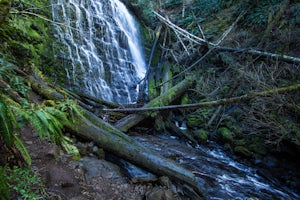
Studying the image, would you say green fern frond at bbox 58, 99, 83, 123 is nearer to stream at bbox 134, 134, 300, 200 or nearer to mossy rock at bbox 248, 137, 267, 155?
stream at bbox 134, 134, 300, 200

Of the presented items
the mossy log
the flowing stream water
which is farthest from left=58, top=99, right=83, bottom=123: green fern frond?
the mossy log

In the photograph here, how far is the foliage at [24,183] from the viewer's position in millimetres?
1999

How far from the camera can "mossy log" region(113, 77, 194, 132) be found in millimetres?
5949

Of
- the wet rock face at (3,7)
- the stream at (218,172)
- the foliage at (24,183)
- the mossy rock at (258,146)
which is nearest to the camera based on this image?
the foliage at (24,183)

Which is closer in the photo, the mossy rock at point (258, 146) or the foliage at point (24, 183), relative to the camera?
the foliage at point (24, 183)

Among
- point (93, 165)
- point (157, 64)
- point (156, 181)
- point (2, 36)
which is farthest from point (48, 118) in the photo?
point (157, 64)

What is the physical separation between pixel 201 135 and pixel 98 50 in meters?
5.10

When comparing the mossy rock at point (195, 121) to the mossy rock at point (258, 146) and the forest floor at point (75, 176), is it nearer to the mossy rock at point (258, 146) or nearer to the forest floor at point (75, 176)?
the mossy rock at point (258, 146)

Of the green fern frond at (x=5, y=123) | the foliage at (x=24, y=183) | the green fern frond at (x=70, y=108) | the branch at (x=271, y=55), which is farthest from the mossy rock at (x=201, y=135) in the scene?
the green fern frond at (x=5, y=123)

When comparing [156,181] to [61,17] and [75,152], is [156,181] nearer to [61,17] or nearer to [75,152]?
[75,152]

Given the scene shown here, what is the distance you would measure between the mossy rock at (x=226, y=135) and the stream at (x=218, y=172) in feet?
1.29

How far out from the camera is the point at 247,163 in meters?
6.25

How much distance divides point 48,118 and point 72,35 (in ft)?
20.4

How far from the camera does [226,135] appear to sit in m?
7.04
